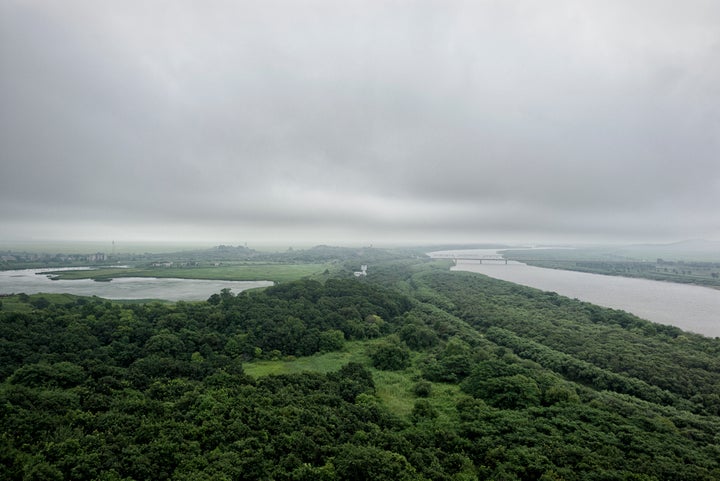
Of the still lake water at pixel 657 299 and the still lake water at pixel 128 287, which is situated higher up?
the still lake water at pixel 128 287

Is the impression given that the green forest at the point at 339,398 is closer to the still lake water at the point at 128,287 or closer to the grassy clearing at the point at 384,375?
the grassy clearing at the point at 384,375

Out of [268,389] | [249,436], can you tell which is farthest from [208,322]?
[249,436]

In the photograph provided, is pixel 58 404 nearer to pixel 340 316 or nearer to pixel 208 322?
pixel 208 322

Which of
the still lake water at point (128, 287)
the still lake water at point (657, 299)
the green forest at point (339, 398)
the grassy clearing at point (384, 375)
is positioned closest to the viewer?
the green forest at point (339, 398)

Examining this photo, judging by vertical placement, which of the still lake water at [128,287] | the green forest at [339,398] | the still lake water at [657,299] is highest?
the still lake water at [128,287]

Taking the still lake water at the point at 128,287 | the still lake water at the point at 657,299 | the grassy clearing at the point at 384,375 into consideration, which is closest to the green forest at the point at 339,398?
the grassy clearing at the point at 384,375

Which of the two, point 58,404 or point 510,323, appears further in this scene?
point 510,323

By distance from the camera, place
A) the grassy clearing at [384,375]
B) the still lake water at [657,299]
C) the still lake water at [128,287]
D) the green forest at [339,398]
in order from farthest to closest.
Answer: the still lake water at [128,287] < the still lake water at [657,299] < the grassy clearing at [384,375] < the green forest at [339,398]
